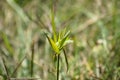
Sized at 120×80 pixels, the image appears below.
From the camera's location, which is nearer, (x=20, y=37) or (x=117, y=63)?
(x=117, y=63)

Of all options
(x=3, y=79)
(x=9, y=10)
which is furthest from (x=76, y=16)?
(x=3, y=79)

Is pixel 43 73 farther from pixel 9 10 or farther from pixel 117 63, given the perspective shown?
pixel 9 10

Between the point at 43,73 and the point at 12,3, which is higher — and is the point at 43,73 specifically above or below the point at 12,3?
below

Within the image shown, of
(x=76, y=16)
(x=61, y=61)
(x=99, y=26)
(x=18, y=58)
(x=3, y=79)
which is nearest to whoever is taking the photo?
(x=3, y=79)

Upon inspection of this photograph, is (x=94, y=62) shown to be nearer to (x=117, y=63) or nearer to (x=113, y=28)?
(x=117, y=63)

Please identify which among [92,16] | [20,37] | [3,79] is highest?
[92,16]

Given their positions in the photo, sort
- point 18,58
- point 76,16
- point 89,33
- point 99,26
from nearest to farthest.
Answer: point 18,58 → point 99,26 → point 89,33 → point 76,16
